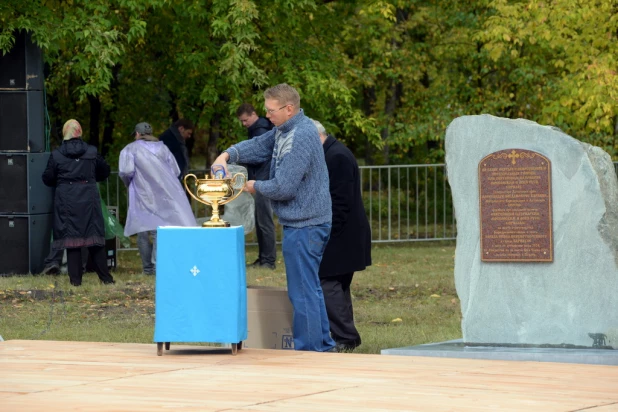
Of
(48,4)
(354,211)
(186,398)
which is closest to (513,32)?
(48,4)

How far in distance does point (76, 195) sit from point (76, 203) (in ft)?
0.30

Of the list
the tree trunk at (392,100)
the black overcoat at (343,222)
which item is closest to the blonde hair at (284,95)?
the black overcoat at (343,222)

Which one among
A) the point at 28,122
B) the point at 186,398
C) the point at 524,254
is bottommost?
the point at 186,398

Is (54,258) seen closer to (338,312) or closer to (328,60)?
(328,60)

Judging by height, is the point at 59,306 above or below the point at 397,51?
below

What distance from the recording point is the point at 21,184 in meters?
16.5

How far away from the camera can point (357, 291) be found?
14695 mm

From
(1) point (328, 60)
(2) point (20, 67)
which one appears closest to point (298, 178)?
(2) point (20, 67)

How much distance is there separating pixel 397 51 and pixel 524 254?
18.3 metres

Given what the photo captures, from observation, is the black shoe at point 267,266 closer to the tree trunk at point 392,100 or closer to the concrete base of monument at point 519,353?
the concrete base of monument at point 519,353

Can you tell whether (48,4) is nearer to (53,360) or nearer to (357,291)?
(357,291)

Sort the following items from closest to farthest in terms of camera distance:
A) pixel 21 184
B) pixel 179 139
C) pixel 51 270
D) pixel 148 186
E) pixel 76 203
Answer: pixel 76 203, pixel 148 186, pixel 51 270, pixel 21 184, pixel 179 139

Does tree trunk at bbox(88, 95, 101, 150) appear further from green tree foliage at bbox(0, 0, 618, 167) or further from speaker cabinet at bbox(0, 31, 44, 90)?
speaker cabinet at bbox(0, 31, 44, 90)

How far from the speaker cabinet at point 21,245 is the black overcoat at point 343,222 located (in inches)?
291
